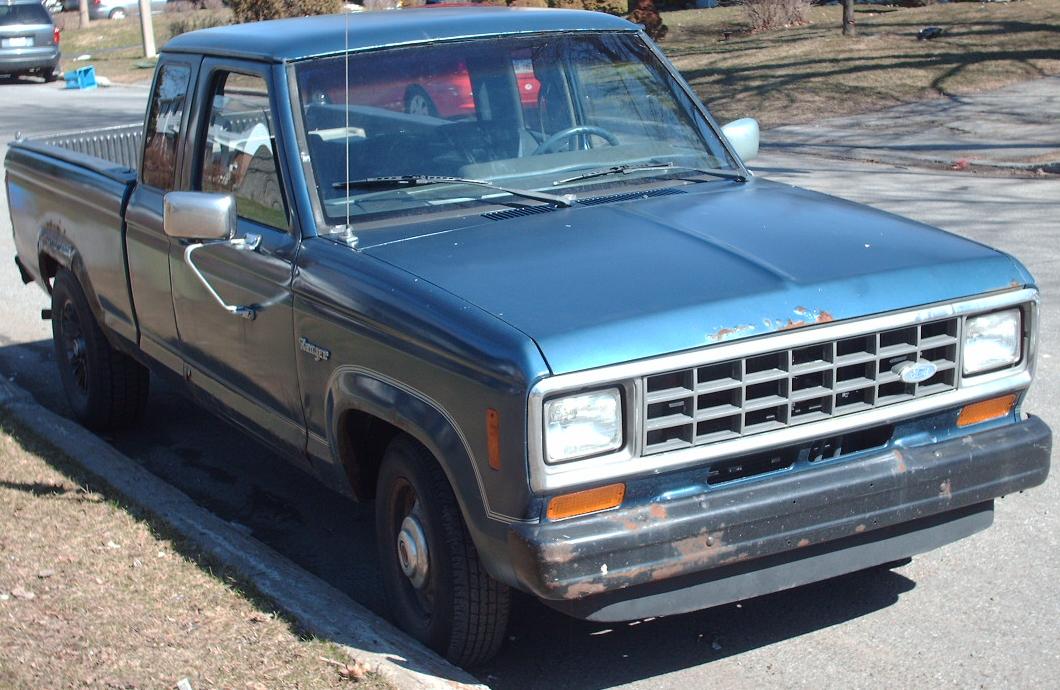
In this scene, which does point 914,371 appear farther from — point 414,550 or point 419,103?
point 419,103

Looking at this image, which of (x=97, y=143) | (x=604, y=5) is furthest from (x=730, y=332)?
(x=604, y=5)

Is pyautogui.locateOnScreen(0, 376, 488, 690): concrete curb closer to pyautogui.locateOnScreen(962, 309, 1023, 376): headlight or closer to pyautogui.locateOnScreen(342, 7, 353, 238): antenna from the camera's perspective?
pyautogui.locateOnScreen(342, 7, 353, 238): antenna

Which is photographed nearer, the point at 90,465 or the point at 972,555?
the point at 972,555

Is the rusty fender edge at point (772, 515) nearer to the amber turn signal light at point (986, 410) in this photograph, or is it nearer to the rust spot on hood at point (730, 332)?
the amber turn signal light at point (986, 410)

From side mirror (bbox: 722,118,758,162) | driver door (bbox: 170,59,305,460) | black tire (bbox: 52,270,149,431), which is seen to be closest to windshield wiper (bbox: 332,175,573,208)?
driver door (bbox: 170,59,305,460)

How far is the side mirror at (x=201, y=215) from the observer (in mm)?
4398

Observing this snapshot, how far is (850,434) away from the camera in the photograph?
3893 millimetres

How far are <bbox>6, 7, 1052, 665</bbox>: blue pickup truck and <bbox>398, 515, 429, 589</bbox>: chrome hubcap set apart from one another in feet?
0.05

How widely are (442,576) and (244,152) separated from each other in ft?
6.47

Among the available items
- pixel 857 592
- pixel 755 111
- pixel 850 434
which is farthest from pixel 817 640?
pixel 755 111

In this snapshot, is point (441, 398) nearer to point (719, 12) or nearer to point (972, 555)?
point (972, 555)

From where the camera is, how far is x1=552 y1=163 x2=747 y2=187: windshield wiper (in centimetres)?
479

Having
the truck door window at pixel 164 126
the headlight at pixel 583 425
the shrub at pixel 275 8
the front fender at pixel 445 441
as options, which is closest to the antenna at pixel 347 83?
the front fender at pixel 445 441

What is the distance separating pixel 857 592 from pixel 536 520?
164 centimetres
